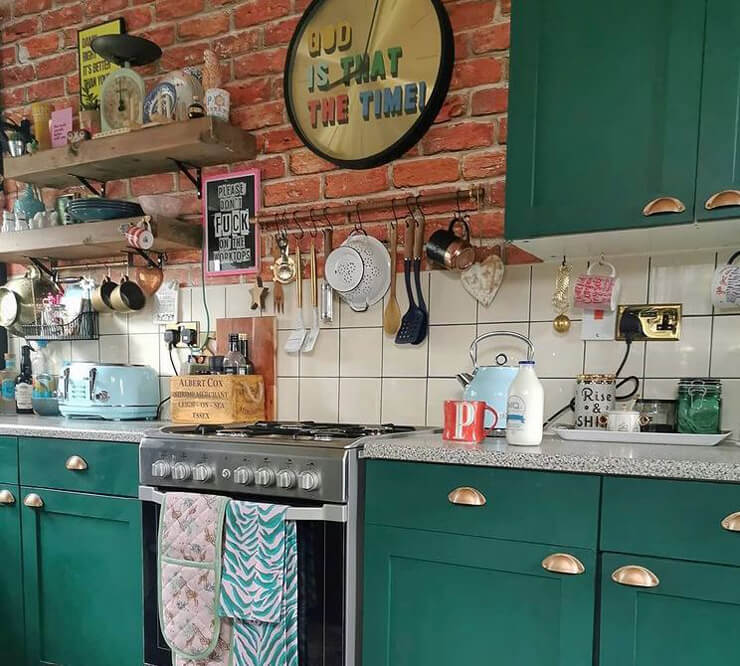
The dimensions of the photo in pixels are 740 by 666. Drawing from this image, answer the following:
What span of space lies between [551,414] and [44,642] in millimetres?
1702

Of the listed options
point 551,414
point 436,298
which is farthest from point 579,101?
point 551,414

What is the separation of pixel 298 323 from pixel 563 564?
47.2 inches

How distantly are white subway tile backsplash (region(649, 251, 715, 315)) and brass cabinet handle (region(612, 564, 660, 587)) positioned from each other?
0.76 m

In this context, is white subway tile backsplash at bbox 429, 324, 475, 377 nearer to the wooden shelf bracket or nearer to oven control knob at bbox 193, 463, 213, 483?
oven control knob at bbox 193, 463, 213, 483

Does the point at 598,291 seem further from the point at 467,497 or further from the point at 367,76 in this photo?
the point at 367,76

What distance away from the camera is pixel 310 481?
137 centimetres

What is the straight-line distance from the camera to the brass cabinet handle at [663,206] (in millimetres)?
1281

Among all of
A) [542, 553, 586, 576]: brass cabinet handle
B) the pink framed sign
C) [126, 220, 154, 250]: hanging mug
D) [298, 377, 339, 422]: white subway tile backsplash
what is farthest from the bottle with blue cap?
[126, 220, 154, 250]: hanging mug

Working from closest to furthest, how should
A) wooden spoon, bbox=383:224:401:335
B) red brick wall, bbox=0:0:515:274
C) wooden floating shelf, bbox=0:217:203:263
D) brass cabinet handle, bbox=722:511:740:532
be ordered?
brass cabinet handle, bbox=722:511:740:532 < red brick wall, bbox=0:0:515:274 < wooden spoon, bbox=383:224:401:335 < wooden floating shelf, bbox=0:217:203:263

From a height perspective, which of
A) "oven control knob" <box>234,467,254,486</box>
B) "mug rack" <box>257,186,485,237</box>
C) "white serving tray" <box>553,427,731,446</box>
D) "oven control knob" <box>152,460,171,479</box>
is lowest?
"oven control knob" <box>152,460,171,479</box>

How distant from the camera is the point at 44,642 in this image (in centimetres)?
181

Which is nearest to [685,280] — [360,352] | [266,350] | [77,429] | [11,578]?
[360,352]

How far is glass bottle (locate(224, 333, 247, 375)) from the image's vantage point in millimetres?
1982

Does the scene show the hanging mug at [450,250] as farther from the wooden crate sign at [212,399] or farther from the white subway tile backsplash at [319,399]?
the wooden crate sign at [212,399]
